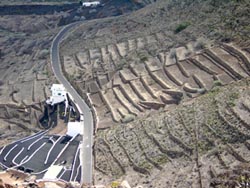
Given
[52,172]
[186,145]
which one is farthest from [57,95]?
[186,145]

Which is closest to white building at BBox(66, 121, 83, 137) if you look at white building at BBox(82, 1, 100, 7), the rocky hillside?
the rocky hillside

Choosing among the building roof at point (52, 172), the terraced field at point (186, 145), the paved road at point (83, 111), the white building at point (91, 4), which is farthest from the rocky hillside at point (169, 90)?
the white building at point (91, 4)

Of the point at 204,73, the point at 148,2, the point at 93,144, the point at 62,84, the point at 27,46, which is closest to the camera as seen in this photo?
the point at 93,144

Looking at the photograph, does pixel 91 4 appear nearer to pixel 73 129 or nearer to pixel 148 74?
pixel 148 74

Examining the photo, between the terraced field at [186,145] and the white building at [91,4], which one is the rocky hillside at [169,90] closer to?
the terraced field at [186,145]

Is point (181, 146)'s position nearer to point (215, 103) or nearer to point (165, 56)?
point (215, 103)

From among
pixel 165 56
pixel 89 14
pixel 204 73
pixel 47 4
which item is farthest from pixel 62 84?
pixel 47 4
